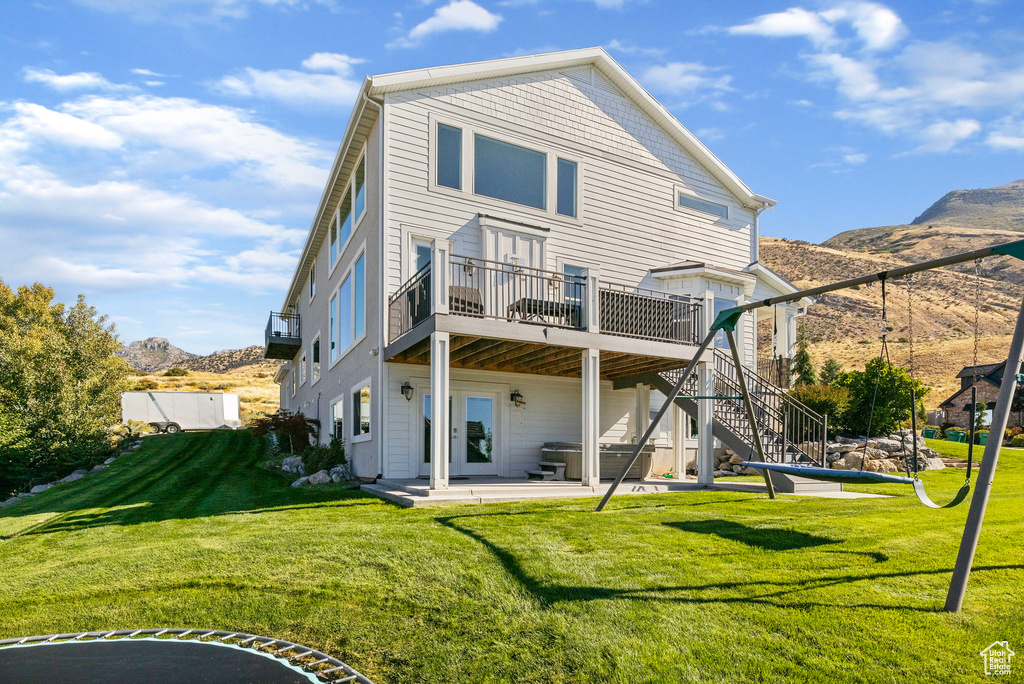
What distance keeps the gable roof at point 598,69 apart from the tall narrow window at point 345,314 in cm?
484

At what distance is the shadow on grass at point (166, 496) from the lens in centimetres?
973

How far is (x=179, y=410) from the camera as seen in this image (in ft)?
105

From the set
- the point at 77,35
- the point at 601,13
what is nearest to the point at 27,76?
the point at 77,35

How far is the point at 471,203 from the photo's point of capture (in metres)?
13.6

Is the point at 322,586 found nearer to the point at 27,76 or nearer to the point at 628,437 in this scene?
the point at 628,437

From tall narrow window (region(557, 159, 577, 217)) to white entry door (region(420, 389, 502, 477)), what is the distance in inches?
175

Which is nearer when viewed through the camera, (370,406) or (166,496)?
(166,496)

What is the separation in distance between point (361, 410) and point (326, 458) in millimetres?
1661

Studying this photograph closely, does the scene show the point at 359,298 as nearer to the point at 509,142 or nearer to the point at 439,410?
the point at 509,142

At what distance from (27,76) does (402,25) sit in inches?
300

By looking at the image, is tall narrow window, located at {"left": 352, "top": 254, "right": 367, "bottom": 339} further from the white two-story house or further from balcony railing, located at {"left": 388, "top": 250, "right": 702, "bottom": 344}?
balcony railing, located at {"left": 388, "top": 250, "right": 702, "bottom": 344}

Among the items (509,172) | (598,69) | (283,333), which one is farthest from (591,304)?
(283,333)

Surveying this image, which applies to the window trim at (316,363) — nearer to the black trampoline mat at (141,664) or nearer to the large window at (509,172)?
the large window at (509,172)

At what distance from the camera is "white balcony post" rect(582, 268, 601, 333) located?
37.1 ft
